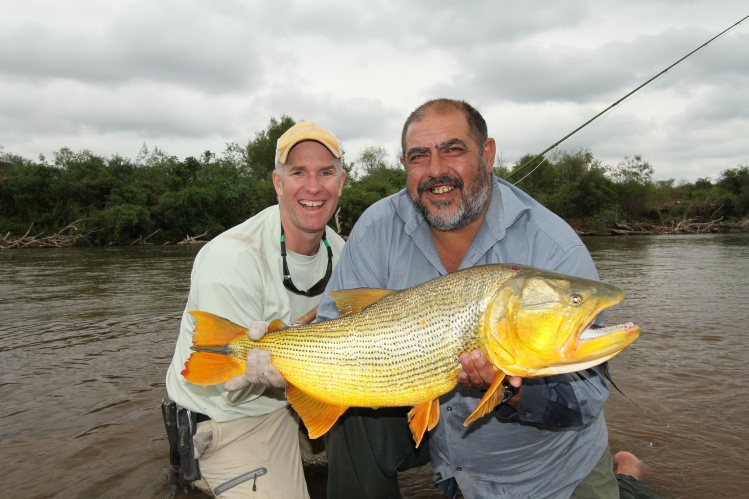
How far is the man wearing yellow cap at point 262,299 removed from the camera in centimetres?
371

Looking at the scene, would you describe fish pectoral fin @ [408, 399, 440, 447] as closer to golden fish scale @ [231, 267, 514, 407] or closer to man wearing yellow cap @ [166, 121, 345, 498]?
golden fish scale @ [231, 267, 514, 407]

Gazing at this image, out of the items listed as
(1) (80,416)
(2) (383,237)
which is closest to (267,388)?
(2) (383,237)

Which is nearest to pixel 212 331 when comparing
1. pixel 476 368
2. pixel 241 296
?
pixel 241 296

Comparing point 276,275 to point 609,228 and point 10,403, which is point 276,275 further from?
point 609,228

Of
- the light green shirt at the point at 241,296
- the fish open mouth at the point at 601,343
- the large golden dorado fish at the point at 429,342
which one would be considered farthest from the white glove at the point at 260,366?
the fish open mouth at the point at 601,343

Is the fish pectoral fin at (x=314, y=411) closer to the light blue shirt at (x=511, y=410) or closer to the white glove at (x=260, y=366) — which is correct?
the white glove at (x=260, y=366)

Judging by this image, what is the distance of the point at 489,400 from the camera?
2484 millimetres

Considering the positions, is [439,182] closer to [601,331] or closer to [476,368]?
[476,368]

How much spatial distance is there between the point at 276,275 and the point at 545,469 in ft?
7.14

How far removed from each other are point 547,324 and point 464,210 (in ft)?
4.06

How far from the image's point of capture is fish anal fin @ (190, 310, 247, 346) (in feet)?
10.3

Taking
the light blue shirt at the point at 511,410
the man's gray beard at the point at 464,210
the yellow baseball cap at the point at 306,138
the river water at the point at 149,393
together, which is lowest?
the river water at the point at 149,393

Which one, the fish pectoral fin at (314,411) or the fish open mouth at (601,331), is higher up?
the fish open mouth at (601,331)

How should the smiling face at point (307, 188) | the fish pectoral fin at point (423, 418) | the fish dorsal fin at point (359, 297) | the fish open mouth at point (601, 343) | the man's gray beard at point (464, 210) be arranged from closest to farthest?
the fish open mouth at point (601, 343) < the fish pectoral fin at point (423, 418) < the fish dorsal fin at point (359, 297) < the man's gray beard at point (464, 210) < the smiling face at point (307, 188)
